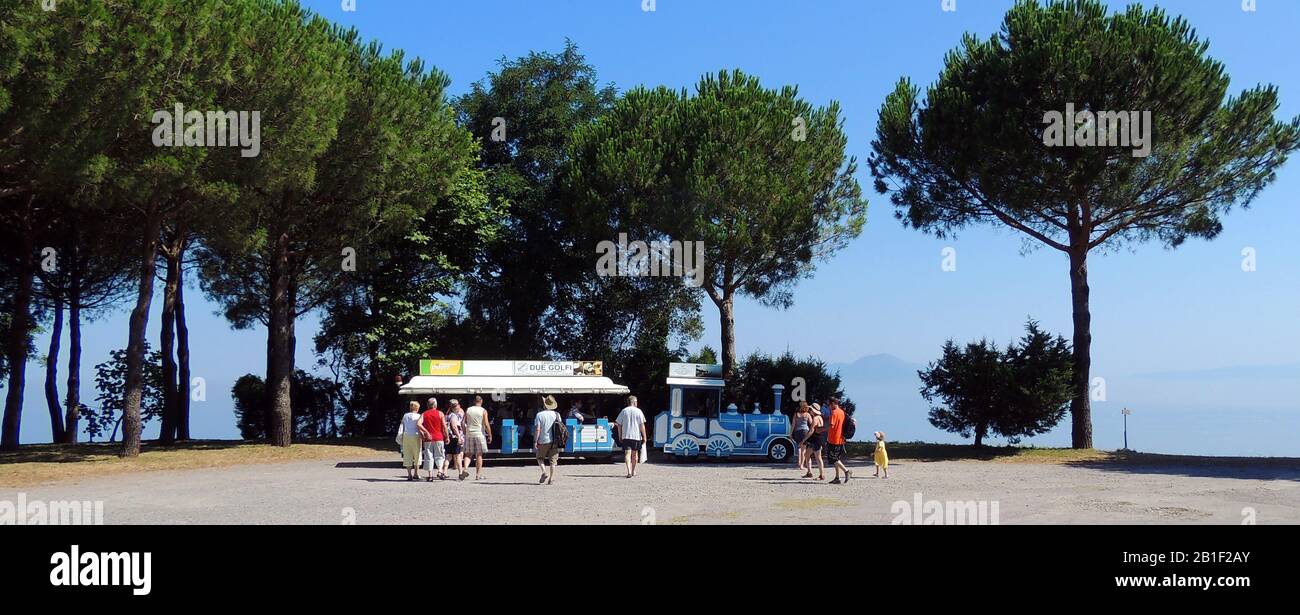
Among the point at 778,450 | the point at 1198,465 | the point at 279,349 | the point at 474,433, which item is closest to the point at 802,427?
the point at 778,450

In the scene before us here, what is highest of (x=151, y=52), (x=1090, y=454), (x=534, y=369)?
(x=151, y=52)

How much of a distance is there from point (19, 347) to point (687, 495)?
79.7 feet

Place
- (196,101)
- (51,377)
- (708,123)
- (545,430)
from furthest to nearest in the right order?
1. (51,377)
2. (708,123)
3. (196,101)
4. (545,430)

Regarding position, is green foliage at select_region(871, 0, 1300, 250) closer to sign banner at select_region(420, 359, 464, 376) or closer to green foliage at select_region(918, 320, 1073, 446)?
green foliage at select_region(918, 320, 1073, 446)

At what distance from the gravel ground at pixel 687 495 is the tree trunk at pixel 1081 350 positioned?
4.26 m

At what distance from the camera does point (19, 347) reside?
30578 millimetres

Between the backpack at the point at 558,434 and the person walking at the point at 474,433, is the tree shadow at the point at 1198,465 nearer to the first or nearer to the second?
the backpack at the point at 558,434

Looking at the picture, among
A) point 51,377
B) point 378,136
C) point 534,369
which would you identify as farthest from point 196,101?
point 51,377

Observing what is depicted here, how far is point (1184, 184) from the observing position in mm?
27734

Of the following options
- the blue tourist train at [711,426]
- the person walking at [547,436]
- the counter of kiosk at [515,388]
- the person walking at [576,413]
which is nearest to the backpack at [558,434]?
the person walking at [547,436]

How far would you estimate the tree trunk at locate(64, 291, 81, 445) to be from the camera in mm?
35062

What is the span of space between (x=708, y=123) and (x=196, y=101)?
15.8 m

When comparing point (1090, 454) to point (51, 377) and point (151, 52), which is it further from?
point (51, 377)

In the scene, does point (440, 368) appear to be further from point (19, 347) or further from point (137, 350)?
point (19, 347)
